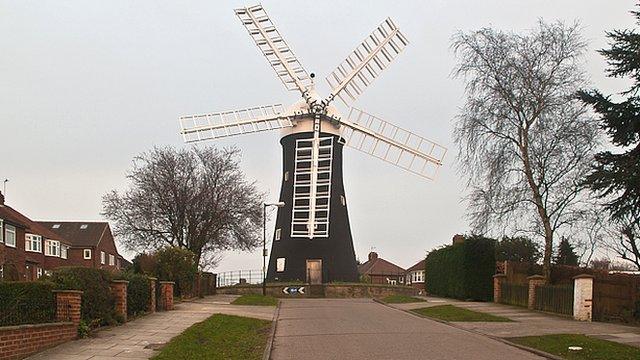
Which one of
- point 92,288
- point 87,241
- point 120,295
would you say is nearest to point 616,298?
point 120,295

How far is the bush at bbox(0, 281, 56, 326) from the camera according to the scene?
1470 centimetres

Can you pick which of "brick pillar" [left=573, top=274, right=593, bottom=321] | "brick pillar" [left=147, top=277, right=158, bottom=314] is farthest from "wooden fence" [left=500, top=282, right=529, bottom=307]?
"brick pillar" [left=147, top=277, right=158, bottom=314]

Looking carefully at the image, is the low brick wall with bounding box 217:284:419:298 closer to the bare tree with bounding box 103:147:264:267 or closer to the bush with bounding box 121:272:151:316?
the bare tree with bounding box 103:147:264:267

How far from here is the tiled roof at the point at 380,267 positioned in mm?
99963

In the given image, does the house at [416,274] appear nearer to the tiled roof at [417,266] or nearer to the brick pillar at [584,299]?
the tiled roof at [417,266]

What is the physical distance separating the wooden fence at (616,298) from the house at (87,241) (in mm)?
56592

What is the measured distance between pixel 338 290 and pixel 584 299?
2597 cm

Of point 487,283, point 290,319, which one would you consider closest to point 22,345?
point 290,319

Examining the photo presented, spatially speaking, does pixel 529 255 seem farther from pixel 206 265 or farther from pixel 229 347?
pixel 229 347

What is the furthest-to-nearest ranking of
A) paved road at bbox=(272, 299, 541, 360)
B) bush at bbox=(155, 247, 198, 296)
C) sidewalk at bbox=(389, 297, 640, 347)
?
bush at bbox=(155, 247, 198, 296) → sidewalk at bbox=(389, 297, 640, 347) → paved road at bbox=(272, 299, 541, 360)

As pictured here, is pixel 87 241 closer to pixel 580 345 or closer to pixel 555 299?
pixel 555 299

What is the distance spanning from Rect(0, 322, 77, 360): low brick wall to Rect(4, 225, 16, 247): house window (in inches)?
1344

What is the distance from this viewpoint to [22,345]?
13.6m

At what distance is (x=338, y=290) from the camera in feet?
158
